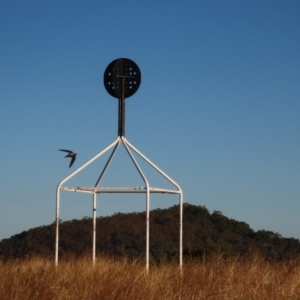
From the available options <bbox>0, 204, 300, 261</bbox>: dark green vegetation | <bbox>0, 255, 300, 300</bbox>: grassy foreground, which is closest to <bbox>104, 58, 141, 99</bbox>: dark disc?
<bbox>0, 255, 300, 300</bbox>: grassy foreground

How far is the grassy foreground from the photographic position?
403 inches

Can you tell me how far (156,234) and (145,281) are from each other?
58.7ft

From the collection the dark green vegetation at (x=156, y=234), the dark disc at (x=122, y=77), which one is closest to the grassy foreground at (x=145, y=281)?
the dark disc at (x=122, y=77)

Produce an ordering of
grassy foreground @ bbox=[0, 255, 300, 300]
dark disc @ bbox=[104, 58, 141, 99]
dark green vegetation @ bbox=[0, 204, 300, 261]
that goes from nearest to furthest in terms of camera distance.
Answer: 1. grassy foreground @ bbox=[0, 255, 300, 300]
2. dark disc @ bbox=[104, 58, 141, 99]
3. dark green vegetation @ bbox=[0, 204, 300, 261]

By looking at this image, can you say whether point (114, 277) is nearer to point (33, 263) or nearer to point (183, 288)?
point (183, 288)

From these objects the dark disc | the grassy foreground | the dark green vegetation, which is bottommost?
the grassy foreground

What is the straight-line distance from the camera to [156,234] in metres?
29.3

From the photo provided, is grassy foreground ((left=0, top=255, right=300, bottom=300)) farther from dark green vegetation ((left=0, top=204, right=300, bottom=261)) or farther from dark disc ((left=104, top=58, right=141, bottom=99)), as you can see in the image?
dark green vegetation ((left=0, top=204, right=300, bottom=261))

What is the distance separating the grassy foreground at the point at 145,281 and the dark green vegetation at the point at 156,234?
34.9ft

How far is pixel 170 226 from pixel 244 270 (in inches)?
650

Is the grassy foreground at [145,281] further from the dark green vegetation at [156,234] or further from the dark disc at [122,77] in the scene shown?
the dark green vegetation at [156,234]

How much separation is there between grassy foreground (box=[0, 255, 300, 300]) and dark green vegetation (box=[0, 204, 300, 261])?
10.6 metres

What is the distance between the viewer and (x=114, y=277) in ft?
38.2

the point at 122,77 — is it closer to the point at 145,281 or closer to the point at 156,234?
the point at 145,281
